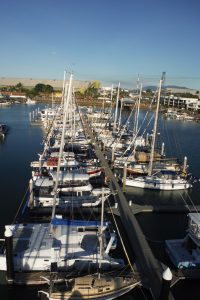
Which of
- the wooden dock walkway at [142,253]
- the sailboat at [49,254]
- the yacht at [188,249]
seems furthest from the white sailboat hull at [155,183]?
the sailboat at [49,254]

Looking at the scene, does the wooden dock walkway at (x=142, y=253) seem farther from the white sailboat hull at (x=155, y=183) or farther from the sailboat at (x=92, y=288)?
the white sailboat hull at (x=155, y=183)

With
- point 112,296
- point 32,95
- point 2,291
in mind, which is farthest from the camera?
point 32,95

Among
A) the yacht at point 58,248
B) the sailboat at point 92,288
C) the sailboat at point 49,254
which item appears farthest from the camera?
the yacht at point 58,248

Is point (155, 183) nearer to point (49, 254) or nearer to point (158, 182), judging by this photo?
point (158, 182)

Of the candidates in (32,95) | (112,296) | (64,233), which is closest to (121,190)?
(64,233)

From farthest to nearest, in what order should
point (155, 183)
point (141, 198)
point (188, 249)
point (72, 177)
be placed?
point (155, 183), point (141, 198), point (72, 177), point (188, 249)

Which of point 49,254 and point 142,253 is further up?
point 49,254

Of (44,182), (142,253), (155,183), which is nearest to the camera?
(142,253)

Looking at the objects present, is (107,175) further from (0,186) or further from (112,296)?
(112,296)

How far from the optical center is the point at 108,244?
1931 centimetres

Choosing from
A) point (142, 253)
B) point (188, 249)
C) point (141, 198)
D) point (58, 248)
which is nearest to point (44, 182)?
point (141, 198)

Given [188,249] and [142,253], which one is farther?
[188,249]

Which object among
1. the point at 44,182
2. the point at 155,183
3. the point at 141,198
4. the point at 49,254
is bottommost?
the point at 141,198

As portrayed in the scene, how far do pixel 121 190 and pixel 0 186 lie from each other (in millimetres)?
13085
